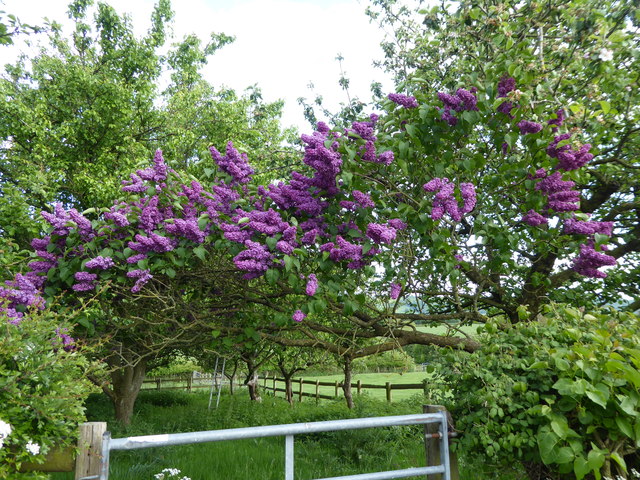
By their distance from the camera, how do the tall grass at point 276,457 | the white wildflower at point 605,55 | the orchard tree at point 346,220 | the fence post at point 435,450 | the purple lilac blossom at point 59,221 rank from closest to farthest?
the fence post at point 435,450
the white wildflower at point 605,55
the orchard tree at point 346,220
the purple lilac blossom at point 59,221
the tall grass at point 276,457

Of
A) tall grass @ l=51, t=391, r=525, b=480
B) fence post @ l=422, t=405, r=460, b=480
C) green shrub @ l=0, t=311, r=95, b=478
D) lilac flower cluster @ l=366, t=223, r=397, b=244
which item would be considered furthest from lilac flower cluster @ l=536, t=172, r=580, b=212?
green shrub @ l=0, t=311, r=95, b=478

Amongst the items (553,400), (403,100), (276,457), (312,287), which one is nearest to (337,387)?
(276,457)

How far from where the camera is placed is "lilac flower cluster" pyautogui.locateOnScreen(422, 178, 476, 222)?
12.5 feet

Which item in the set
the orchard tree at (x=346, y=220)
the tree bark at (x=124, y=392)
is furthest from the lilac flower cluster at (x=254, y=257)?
the tree bark at (x=124, y=392)

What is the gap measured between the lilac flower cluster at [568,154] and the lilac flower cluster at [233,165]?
2.83 meters

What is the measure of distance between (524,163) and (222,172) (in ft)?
9.62

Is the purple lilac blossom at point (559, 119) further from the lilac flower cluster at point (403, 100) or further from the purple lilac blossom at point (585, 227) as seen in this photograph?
the lilac flower cluster at point (403, 100)

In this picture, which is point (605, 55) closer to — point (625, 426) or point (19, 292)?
point (625, 426)

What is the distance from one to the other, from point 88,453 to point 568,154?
3976mm

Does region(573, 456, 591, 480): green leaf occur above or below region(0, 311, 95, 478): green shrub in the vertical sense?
below

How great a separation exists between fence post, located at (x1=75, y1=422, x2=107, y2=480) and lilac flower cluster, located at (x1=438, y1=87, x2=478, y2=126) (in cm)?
349

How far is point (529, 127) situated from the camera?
149 inches

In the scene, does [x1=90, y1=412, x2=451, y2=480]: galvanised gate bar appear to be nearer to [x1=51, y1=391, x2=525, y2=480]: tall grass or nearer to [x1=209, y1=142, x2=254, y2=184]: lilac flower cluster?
[x1=51, y1=391, x2=525, y2=480]: tall grass

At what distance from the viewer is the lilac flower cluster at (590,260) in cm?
402
